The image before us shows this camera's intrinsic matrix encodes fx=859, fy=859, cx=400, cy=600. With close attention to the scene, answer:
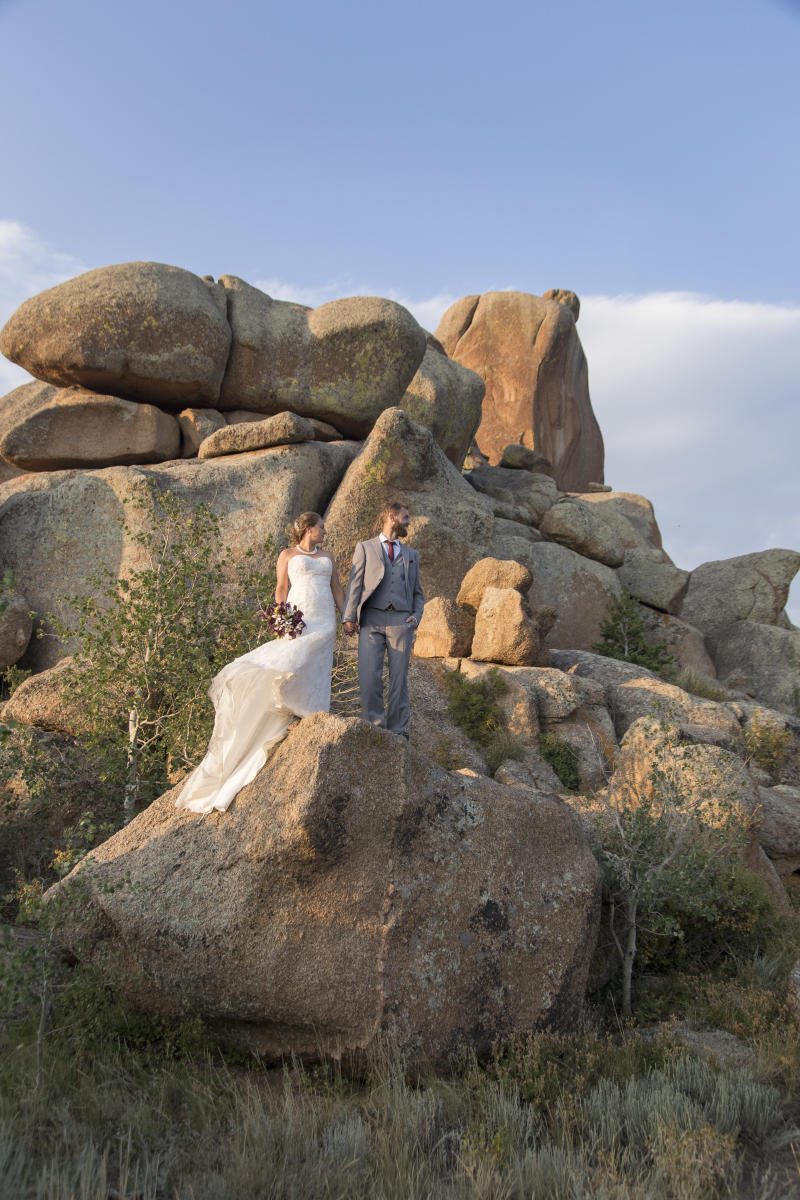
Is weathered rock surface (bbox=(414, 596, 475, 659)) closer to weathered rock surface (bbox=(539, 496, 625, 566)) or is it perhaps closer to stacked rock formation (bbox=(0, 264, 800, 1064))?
stacked rock formation (bbox=(0, 264, 800, 1064))

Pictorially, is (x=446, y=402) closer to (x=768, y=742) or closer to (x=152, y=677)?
(x=768, y=742)

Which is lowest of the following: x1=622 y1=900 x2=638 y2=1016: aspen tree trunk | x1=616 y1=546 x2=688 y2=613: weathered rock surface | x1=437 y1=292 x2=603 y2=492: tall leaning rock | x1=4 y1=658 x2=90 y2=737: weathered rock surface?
x1=622 y1=900 x2=638 y2=1016: aspen tree trunk

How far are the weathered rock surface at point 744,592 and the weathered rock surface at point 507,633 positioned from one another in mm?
11586

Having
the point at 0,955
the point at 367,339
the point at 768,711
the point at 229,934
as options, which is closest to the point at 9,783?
the point at 0,955

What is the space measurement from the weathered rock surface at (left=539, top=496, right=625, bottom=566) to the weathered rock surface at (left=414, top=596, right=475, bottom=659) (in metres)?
7.94

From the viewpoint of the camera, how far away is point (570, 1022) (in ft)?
19.7

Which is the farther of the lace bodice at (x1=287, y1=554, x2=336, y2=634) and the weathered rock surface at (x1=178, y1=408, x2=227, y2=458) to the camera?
the weathered rock surface at (x1=178, y1=408, x2=227, y2=458)

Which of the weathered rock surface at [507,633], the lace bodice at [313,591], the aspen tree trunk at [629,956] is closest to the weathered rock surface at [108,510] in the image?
the weathered rock surface at [507,633]

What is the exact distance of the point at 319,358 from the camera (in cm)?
Answer: 2105

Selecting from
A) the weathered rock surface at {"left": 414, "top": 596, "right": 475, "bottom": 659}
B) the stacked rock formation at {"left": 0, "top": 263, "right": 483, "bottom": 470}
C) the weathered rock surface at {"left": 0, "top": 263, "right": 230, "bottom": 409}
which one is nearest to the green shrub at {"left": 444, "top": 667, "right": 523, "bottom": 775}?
the weathered rock surface at {"left": 414, "top": 596, "right": 475, "bottom": 659}

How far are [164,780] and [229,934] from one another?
467cm

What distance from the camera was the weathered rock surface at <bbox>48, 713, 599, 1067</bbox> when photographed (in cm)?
556

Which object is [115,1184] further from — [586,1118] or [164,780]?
[164,780]

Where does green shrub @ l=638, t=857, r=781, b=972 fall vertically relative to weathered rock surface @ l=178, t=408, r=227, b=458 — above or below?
below
